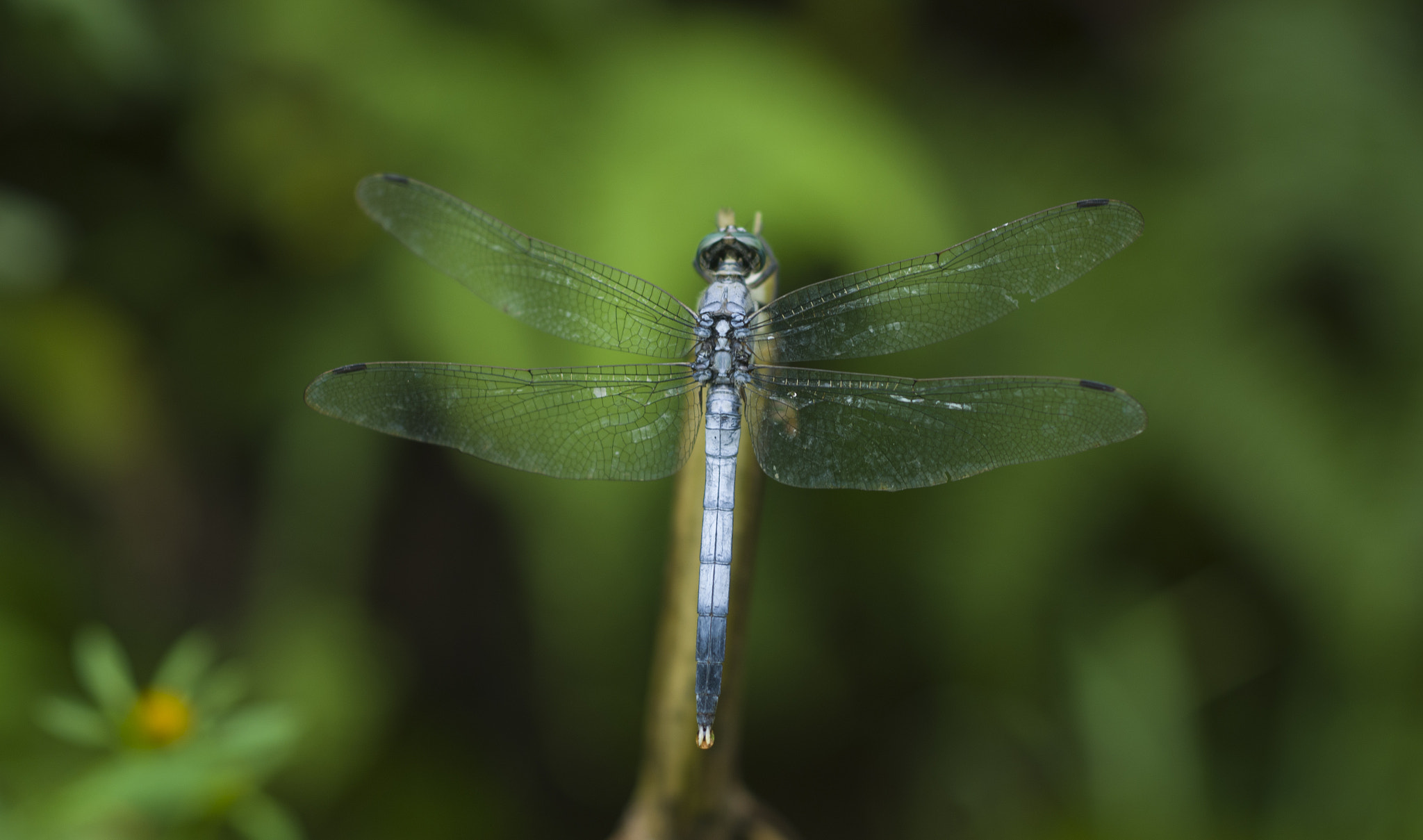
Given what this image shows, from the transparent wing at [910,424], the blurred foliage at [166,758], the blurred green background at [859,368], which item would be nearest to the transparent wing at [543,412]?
the transparent wing at [910,424]

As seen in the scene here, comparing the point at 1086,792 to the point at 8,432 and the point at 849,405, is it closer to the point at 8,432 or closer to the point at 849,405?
the point at 849,405

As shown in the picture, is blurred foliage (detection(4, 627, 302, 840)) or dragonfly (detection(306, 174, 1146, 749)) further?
dragonfly (detection(306, 174, 1146, 749))

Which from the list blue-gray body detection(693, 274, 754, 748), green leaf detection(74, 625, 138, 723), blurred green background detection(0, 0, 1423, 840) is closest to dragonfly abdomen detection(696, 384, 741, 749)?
blue-gray body detection(693, 274, 754, 748)

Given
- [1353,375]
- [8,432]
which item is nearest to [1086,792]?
[1353,375]

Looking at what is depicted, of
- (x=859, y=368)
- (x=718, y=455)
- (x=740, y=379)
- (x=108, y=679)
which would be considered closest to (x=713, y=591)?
(x=718, y=455)

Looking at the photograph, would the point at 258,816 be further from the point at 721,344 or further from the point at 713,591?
the point at 721,344

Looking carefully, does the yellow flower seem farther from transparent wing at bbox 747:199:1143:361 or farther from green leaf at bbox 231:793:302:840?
transparent wing at bbox 747:199:1143:361

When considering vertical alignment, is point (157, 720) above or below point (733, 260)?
below
